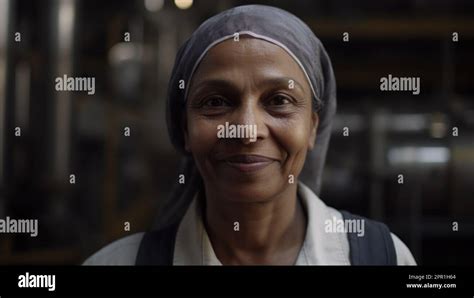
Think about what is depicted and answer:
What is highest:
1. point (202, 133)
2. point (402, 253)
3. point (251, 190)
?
point (202, 133)

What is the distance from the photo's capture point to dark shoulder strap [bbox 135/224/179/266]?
989 millimetres

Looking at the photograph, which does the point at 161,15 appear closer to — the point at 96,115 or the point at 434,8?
the point at 96,115

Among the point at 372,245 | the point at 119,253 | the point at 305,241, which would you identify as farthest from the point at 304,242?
the point at 119,253

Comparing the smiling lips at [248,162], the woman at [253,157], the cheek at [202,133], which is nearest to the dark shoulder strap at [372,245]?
the woman at [253,157]

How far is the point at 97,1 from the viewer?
1.08 metres

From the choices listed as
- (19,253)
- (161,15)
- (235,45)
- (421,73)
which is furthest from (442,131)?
(19,253)

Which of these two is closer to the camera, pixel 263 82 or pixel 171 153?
pixel 263 82

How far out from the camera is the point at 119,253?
1.02 m

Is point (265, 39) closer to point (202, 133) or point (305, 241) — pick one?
point (202, 133)

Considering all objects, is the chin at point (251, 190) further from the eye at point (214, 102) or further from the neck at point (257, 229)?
the eye at point (214, 102)

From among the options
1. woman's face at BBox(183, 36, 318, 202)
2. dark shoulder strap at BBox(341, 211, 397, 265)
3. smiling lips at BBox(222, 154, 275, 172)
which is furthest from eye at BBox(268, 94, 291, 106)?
dark shoulder strap at BBox(341, 211, 397, 265)

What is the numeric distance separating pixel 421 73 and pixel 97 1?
2.25ft

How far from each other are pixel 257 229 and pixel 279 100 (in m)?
0.25

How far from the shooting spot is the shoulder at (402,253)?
1.01 meters
